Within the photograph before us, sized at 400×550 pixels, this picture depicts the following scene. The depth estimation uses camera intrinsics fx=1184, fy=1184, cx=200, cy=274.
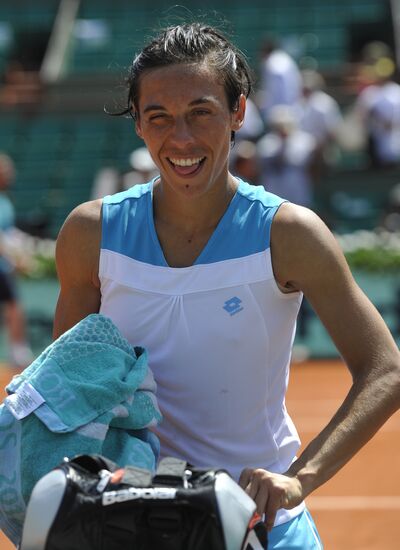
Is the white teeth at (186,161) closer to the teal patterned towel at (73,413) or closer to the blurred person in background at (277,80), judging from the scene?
the teal patterned towel at (73,413)

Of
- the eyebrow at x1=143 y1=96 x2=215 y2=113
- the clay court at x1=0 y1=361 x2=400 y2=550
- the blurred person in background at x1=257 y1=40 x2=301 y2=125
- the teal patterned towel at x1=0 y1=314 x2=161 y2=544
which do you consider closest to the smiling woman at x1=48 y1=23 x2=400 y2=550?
the eyebrow at x1=143 y1=96 x2=215 y2=113

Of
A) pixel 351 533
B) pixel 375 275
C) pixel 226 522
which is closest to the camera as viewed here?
pixel 226 522

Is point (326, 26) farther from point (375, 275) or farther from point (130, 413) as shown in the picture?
point (130, 413)

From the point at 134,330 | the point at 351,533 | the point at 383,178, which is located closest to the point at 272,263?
the point at 134,330

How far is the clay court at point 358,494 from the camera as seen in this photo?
6.41m

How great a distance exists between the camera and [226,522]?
2.00 metres

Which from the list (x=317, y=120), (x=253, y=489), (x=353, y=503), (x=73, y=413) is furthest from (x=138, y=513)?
(x=317, y=120)

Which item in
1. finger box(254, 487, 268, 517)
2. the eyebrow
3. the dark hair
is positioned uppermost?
the dark hair

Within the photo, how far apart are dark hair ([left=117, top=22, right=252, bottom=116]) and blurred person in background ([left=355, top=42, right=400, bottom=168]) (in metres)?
14.1

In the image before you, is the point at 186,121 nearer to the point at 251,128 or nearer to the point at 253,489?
the point at 253,489

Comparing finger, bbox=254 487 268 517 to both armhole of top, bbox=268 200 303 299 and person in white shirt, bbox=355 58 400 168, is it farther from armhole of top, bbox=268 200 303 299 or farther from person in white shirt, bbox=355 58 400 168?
person in white shirt, bbox=355 58 400 168

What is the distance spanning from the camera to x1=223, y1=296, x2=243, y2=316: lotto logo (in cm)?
272

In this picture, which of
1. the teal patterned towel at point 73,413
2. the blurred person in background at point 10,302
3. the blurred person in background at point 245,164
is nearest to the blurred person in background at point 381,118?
the blurred person in background at point 245,164

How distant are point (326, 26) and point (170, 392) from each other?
2263 cm
